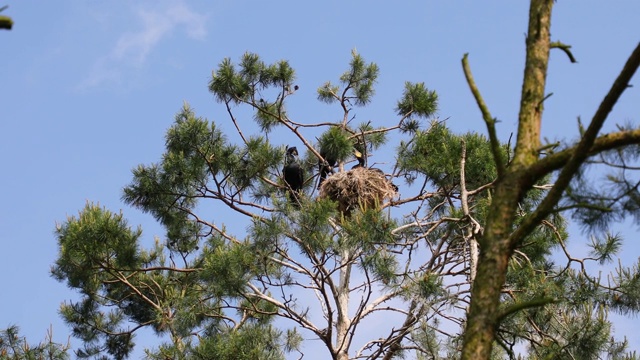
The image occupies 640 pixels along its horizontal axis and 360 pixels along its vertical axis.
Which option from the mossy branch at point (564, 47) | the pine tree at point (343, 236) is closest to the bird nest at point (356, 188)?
the pine tree at point (343, 236)

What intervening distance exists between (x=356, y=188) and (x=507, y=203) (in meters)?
6.25

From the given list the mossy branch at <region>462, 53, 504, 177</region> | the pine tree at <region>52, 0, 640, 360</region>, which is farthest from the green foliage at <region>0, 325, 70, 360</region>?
the mossy branch at <region>462, 53, 504, 177</region>

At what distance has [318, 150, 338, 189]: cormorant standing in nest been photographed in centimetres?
972

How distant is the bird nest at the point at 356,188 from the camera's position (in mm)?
8883

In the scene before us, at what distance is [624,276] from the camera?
685 cm

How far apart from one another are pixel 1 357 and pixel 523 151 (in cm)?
898

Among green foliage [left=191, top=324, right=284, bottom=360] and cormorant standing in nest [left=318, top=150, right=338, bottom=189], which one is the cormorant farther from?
green foliage [left=191, top=324, right=284, bottom=360]

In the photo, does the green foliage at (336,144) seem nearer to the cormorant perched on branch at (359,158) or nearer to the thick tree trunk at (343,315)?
the cormorant perched on branch at (359,158)

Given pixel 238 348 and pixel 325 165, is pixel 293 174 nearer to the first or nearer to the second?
pixel 325 165

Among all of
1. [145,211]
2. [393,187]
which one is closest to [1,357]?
[145,211]

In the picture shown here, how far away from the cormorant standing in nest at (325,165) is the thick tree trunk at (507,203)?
6.79 m

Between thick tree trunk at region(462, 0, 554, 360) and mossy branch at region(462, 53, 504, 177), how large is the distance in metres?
0.05

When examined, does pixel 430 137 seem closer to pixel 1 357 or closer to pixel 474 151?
pixel 474 151

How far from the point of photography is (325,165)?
9.86 metres
